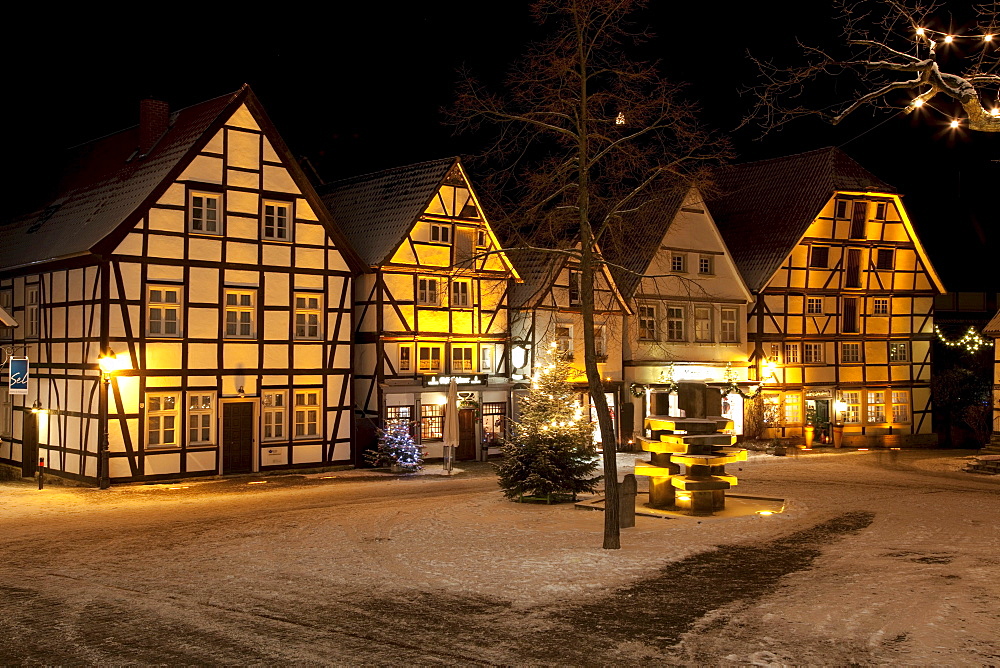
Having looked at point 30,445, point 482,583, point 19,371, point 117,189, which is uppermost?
point 117,189

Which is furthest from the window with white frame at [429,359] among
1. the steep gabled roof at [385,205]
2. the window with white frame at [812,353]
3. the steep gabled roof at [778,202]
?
the window with white frame at [812,353]

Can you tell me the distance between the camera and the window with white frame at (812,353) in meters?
45.1

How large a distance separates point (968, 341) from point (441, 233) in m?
27.8

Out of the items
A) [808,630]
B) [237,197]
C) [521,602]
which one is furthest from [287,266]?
[808,630]

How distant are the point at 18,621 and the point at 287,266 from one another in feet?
66.0

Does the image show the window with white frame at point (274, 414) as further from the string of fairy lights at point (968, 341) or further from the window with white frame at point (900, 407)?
the string of fairy lights at point (968, 341)

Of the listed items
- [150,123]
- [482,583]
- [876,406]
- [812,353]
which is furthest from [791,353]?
[482,583]

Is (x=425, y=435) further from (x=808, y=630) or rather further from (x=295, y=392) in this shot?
(x=808, y=630)

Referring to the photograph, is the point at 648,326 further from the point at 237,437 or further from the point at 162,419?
the point at 162,419

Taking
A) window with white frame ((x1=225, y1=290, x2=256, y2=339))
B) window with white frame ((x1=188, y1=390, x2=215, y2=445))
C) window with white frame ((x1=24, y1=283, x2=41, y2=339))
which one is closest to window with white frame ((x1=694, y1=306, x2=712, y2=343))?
window with white frame ((x1=225, y1=290, x2=256, y2=339))

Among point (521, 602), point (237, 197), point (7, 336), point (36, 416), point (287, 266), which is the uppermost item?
point (237, 197)

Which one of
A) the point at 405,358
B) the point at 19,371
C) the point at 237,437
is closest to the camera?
the point at 19,371

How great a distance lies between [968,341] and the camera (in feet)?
156

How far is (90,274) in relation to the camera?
27.9 m
